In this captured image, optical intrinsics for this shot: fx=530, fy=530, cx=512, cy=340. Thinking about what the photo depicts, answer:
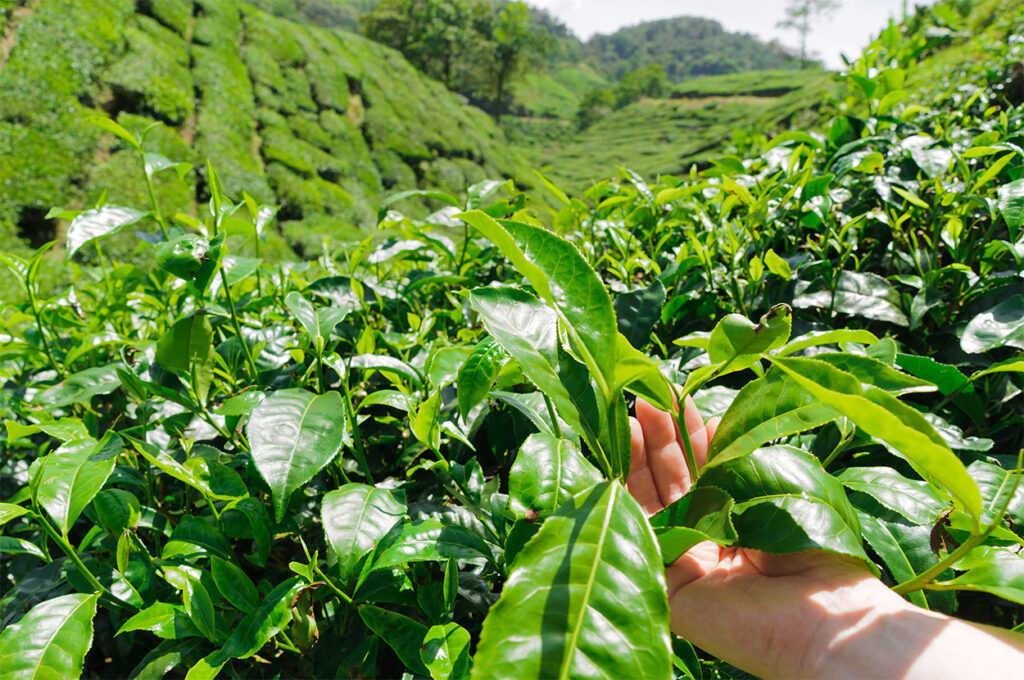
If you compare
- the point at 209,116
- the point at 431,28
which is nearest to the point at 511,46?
the point at 431,28

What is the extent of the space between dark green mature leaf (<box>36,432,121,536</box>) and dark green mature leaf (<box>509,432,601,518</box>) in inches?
26.1

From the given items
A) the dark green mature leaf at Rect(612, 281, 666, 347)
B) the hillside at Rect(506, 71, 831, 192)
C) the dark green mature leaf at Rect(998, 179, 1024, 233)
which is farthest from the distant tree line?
the dark green mature leaf at Rect(612, 281, 666, 347)

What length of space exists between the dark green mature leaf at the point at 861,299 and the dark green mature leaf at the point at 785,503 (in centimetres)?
70

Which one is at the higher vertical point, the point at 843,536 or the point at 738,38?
the point at 738,38

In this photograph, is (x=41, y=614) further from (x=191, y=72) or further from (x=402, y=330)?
(x=191, y=72)

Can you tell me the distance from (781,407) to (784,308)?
0.12 m

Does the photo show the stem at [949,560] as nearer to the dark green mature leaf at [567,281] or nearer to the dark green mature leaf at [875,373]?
the dark green mature leaf at [875,373]

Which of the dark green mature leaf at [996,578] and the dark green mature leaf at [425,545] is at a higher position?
the dark green mature leaf at [996,578]

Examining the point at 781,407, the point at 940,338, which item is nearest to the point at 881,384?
the point at 781,407

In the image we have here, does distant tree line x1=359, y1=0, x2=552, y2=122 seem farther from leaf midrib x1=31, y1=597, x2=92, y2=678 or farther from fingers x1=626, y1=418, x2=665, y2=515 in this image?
leaf midrib x1=31, y1=597, x2=92, y2=678

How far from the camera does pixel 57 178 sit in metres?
7.78

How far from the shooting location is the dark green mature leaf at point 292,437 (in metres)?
0.75

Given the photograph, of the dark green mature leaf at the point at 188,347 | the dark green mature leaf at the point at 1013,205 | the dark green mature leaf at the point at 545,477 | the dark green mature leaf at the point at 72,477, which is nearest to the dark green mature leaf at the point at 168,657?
the dark green mature leaf at the point at 72,477

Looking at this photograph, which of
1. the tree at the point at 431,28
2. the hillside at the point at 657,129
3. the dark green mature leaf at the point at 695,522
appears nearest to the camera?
the dark green mature leaf at the point at 695,522
